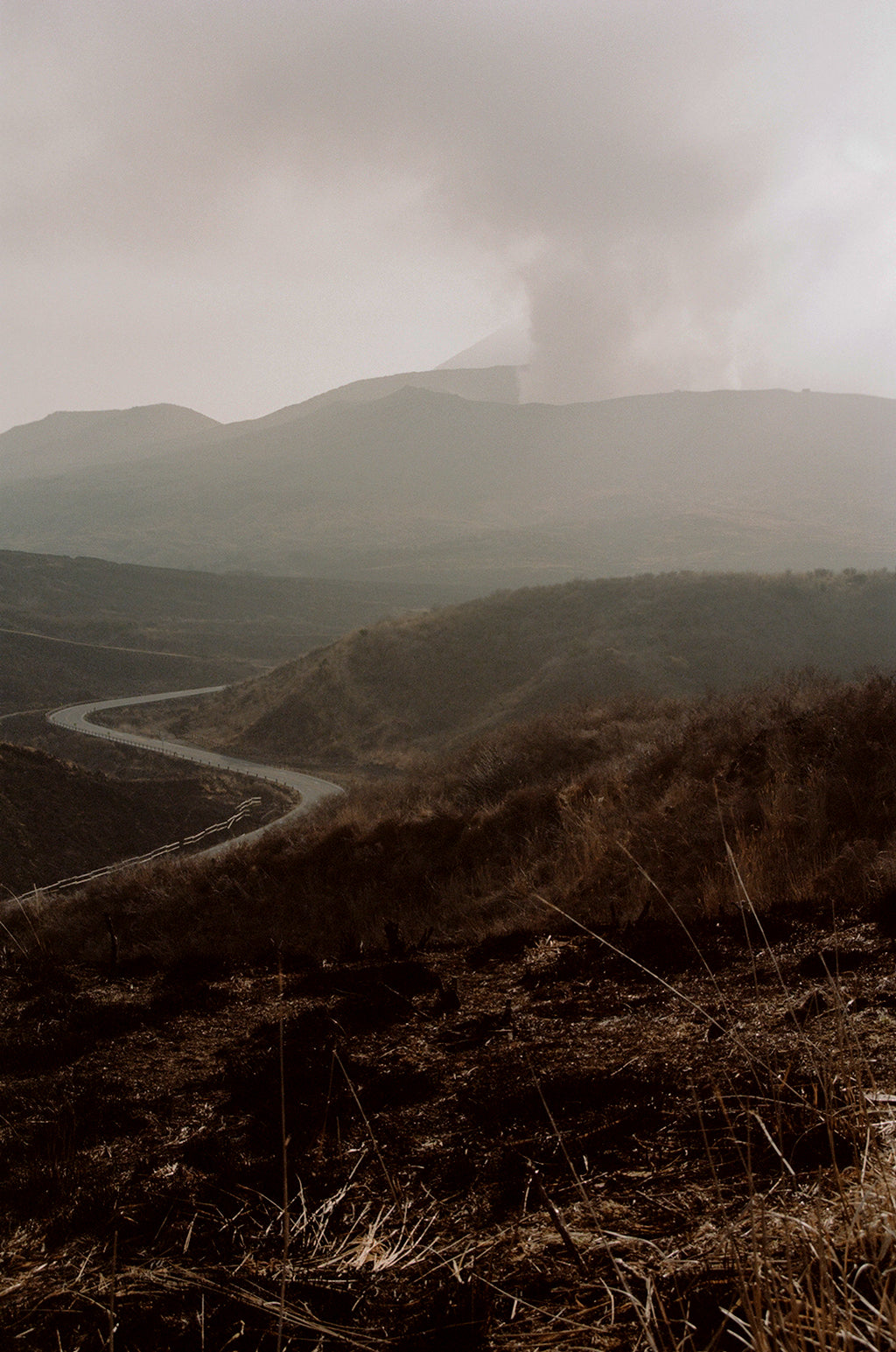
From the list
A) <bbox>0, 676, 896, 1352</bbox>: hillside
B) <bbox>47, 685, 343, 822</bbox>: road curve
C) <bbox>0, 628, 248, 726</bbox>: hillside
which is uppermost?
<bbox>0, 676, 896, 1352</bbox>: hillside

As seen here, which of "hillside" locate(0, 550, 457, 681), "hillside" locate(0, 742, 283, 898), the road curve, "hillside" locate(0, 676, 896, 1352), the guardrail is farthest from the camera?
"hillside" locate(0, 550, 457, 681)

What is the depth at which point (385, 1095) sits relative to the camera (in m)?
4.43

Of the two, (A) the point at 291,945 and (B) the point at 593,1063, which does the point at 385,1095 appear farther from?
(A) the point at 291,945

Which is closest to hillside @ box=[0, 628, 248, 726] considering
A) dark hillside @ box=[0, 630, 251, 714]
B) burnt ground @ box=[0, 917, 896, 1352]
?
dark hillside @ box=[0, 630, 251, 714]

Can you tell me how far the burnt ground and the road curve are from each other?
2794 centimetres

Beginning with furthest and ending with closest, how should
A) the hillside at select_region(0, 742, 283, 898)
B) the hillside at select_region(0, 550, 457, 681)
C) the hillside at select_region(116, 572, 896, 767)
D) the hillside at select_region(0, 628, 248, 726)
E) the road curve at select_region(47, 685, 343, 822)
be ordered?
the hillside at select_region(0, 550, 457, 681) → the hillside at select_region(0, 628, 248, 726) → the hillside at select_region(116, 572, 896, 767) → the road curve at select_region(47, 685, 343, 822) → the hillside at select_region(0, 742, 283, 898)

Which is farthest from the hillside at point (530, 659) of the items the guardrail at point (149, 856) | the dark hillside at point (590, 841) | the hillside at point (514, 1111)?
the hillside at point (514, 1111)

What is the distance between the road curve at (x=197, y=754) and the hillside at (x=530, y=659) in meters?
3.07

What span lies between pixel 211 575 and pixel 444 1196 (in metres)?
148

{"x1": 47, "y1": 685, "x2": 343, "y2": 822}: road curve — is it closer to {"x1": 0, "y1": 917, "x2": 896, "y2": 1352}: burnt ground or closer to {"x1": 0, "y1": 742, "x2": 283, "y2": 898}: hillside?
{"x1": 0, "y1": 742, "x2": 283, "y2": 898}: hillside

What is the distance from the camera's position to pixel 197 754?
55.8 meters

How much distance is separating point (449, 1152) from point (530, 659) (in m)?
60.0

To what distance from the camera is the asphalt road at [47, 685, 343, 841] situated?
4525cm

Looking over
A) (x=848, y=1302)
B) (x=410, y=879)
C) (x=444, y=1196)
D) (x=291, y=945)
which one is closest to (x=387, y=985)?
(x=291, y=945)
